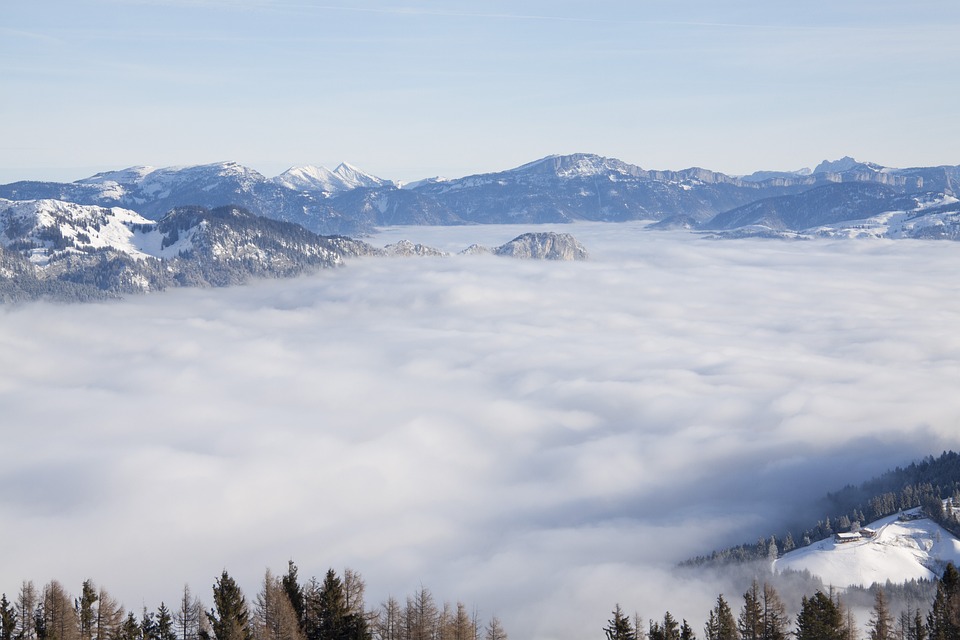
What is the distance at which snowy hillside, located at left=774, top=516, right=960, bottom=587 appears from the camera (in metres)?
175

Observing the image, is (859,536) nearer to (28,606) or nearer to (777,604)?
(777,604)

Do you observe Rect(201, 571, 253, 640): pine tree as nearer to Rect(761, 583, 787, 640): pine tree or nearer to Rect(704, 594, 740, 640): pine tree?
Rect(704, 594, 740, 640): pine tree

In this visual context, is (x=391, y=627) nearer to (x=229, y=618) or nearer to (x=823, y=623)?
(x=229, y=618)

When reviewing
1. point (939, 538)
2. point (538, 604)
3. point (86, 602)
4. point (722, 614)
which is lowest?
point (538, 604)

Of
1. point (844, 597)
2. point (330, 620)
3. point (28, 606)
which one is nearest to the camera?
point (330, 620)

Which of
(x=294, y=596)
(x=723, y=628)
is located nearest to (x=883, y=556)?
(x=723, y=628)

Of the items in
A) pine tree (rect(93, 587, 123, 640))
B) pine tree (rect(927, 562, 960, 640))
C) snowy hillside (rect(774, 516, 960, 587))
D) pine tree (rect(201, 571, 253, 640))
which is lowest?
snowy hillside (rect(774, 516, 960, 587))

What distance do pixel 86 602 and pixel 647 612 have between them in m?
112

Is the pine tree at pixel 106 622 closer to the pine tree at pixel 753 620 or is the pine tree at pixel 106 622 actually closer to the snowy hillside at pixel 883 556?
the pine tree at pixel 753 620

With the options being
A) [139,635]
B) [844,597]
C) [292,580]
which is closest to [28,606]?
[139,635]

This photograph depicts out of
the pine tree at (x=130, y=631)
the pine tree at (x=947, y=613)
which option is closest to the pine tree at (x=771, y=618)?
the pine tree at (x=947, y=613)

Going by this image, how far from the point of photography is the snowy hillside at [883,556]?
175 metres

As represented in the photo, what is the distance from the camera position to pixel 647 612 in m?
184

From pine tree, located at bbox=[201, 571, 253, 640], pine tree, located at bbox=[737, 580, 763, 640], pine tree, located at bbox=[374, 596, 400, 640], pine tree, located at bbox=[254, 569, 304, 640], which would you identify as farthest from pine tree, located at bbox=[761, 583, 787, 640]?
pine tree, located at bbox=[201, 571, 253, 640]
